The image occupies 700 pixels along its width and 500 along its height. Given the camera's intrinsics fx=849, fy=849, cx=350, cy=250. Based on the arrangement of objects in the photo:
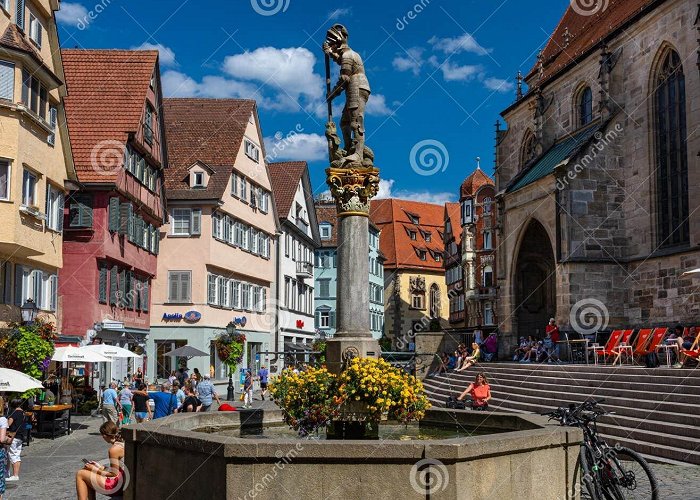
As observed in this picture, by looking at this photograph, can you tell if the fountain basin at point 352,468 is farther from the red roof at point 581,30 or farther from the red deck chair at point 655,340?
the red roof at point 581,30

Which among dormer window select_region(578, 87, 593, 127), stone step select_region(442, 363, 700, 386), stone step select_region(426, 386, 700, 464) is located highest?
dormer window select_region(578, 87, 593, 127)

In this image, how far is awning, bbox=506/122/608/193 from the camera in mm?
30188

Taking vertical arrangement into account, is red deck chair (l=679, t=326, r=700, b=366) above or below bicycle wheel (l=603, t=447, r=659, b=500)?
above

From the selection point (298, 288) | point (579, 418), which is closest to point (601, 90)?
point (579, 418)

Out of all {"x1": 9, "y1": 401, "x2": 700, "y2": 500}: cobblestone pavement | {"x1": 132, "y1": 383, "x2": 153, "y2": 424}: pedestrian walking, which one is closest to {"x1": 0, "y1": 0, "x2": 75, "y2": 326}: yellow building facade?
{"x1": 9, "y1": 401, "x2": 700, "y2": 500}: cobblestone pavement

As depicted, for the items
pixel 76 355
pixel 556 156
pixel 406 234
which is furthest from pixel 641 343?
pixel 406 234

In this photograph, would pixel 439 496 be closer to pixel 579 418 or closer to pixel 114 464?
pixel 579 418

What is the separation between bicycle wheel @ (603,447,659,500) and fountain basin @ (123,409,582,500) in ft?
3.62

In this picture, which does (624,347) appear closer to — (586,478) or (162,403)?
(162,403)

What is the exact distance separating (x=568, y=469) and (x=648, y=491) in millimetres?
1283

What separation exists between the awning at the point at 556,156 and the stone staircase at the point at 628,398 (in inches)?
324

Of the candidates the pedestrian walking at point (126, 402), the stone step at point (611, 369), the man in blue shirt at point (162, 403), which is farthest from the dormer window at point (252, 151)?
the man in blue shirt at point (162, 403)

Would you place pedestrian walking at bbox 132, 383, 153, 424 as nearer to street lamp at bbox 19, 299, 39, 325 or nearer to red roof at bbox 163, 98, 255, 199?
street lamp at bbox 19, 299, 39, 325

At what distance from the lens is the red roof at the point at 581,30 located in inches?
1302
